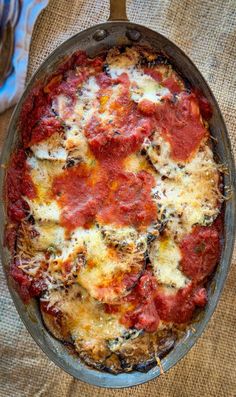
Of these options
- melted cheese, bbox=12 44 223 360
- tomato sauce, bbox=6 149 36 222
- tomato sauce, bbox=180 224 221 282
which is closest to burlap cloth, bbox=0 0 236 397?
tomato sauce, bbox=180 224 221 282

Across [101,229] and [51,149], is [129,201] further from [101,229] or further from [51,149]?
[51,149]

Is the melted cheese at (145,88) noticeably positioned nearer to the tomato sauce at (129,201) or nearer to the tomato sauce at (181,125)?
the tomato sauce at (181,125)

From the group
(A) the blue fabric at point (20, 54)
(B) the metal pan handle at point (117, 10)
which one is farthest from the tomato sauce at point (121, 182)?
(A) the blue fabric at point (20, 54)

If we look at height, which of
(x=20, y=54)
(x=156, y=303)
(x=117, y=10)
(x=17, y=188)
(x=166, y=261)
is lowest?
(x=156, y=303)

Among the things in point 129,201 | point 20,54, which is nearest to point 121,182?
point 129,201

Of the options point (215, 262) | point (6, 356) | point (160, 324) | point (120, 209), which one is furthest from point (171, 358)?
point (6, 356)

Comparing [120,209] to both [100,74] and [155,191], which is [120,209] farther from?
[100,74]
